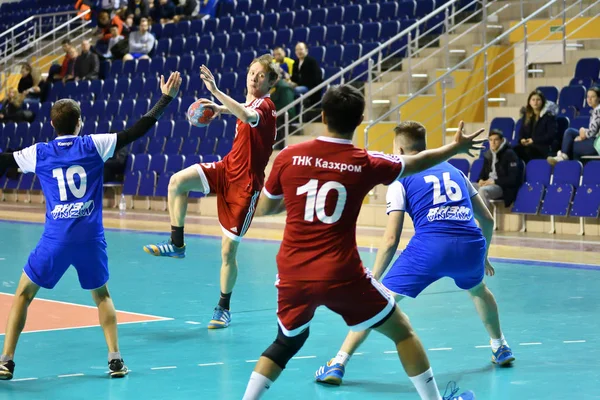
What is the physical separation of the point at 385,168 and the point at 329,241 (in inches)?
16.4

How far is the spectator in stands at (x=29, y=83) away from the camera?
24.2 meters

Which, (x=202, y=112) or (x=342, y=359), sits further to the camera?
(x=202, y=112)

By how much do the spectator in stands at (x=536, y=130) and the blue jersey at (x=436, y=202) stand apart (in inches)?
339

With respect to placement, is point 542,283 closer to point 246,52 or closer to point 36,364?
point 36,364

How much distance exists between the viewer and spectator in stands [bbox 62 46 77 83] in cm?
2411

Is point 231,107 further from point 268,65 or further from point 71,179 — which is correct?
point 71,179

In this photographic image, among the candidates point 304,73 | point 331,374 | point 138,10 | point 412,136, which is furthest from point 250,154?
point 138,10

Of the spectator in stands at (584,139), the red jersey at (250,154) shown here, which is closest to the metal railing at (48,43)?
the spectator in stands at (584,139)

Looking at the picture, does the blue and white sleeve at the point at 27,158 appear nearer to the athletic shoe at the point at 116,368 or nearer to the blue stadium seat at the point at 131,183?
the athletic shoe at the point at 116,368

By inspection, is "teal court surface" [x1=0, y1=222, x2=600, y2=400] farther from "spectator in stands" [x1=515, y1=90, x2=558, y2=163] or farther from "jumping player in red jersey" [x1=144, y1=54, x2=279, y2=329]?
"spectator in stands" [x1=515, y1=90, x2=558, y2=163]

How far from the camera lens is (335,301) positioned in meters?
4.51

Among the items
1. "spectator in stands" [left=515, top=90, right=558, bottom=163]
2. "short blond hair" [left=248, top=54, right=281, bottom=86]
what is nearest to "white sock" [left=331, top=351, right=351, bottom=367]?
"short blond hair" [left=248, top=54, right=281, bottom=86]

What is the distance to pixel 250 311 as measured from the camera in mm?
8438

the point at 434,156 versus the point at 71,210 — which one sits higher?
the point at 434,156
